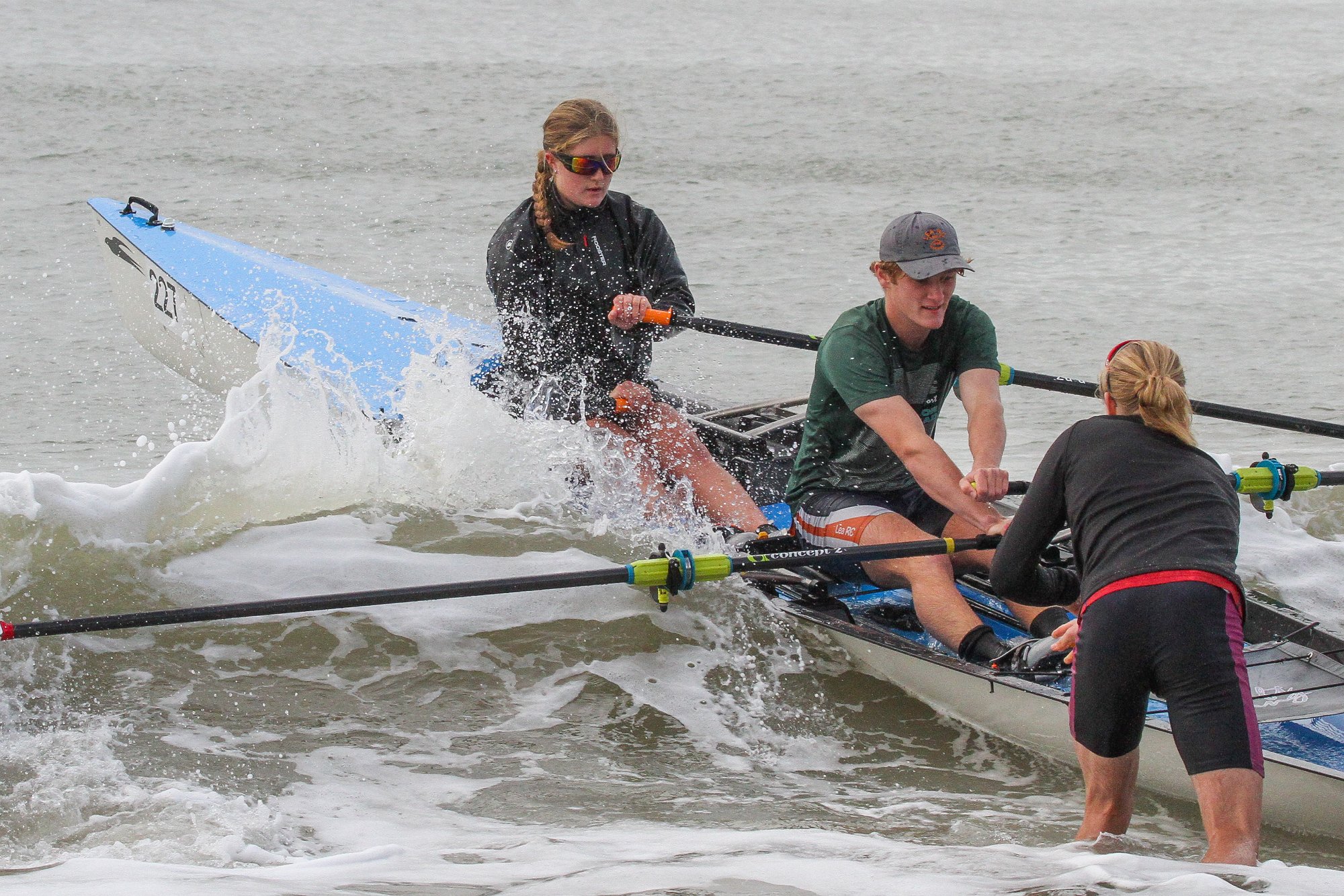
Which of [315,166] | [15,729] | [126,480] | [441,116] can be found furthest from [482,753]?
[441,116]

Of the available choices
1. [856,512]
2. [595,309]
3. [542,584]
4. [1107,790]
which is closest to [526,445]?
[595,309]

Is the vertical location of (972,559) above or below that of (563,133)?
below

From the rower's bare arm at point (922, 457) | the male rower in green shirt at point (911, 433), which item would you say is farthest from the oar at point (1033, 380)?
the rower's bare arm at point (922, 457)

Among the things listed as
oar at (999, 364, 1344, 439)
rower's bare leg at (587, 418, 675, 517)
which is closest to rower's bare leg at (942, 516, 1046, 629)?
oar at (999, 364, 1344, 439)

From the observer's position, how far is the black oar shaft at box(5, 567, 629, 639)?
3604 mm

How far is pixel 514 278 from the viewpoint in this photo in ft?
16.9

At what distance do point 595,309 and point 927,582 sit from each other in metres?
1.75

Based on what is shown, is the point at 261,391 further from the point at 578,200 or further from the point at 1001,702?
the point at 1001,702

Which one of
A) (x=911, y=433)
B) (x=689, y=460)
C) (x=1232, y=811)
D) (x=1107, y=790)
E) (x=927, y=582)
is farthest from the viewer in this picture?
(x=689, y=460)

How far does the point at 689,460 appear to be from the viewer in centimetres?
535

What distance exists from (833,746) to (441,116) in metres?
13.9

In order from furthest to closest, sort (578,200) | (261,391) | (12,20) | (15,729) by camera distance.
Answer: (12,20), (261,391), (578,200), (15,729)

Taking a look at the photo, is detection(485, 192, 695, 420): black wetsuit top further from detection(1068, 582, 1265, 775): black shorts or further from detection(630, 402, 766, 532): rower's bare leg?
detection(1068, 582, 1265, 775): black shorts

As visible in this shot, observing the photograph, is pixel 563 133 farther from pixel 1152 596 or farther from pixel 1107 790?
pixel 1107 790
